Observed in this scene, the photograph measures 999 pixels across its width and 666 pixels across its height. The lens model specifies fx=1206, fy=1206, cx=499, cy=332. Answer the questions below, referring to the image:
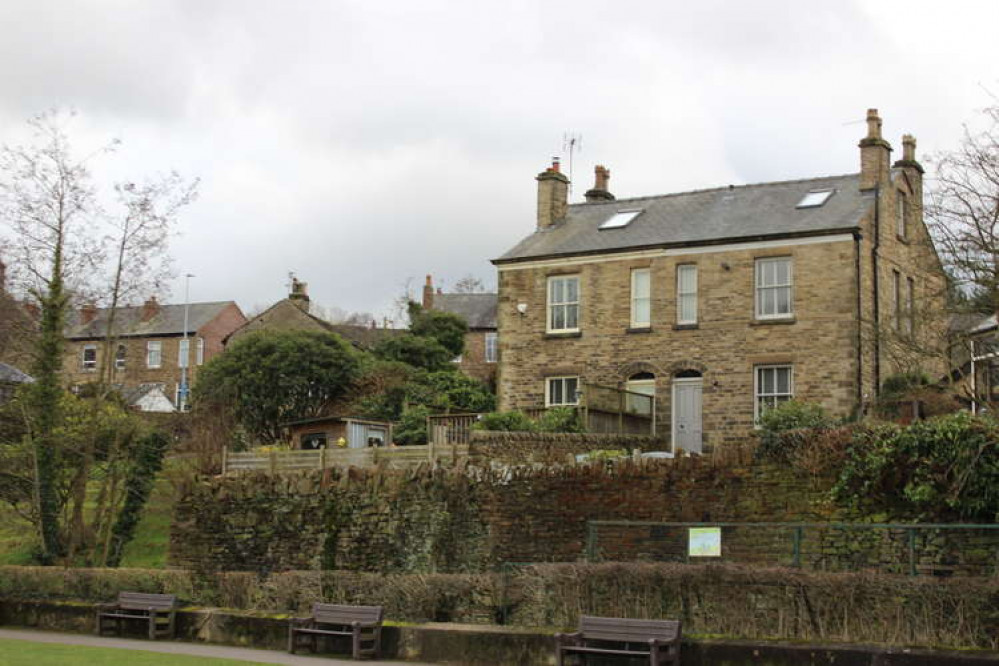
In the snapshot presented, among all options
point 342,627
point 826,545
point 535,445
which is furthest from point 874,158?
point 342,627

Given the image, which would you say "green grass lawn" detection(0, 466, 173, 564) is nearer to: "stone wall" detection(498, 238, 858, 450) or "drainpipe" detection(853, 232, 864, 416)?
"stone wall" detection(498, 238, 858, 450)

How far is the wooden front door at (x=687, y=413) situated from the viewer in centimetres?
3300

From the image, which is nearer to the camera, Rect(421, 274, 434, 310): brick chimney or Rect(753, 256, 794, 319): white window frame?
Rect(753, 256, 794, 319): white window frame

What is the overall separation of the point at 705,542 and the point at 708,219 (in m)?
17.7

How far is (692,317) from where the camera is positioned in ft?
111

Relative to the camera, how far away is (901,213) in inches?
1379

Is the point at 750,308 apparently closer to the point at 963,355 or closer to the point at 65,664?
the point at 963,355

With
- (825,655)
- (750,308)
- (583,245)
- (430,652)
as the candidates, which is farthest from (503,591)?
(583,245)

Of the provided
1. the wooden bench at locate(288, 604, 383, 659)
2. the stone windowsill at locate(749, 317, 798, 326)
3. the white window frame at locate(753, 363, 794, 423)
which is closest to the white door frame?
the white window frame at locate(753, 363, 794, 423)

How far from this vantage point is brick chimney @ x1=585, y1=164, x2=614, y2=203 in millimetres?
40531

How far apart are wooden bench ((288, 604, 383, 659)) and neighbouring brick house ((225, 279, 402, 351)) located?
125ft

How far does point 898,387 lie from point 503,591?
15294mm

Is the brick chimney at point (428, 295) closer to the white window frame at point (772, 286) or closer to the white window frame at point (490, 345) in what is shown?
the white window frame at point (490, 345)

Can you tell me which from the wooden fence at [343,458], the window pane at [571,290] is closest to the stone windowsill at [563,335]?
the window pane at [571,290]
